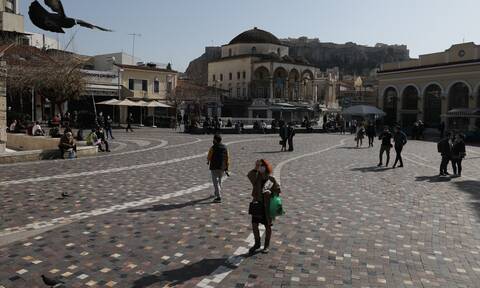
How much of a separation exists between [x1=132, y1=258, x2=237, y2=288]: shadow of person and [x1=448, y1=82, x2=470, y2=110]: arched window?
4306 cm

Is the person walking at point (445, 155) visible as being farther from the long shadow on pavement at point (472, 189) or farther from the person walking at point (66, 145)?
the person walking at point (66, 145)

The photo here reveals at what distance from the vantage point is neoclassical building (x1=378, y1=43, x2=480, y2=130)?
42.2 m

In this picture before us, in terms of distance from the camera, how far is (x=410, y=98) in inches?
1954

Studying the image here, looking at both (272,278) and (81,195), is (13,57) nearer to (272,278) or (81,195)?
(81,195)

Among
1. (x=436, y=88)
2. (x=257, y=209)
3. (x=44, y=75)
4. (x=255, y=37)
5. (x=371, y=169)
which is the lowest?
(x=371, y=169)

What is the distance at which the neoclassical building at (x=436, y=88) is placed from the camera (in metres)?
42.2

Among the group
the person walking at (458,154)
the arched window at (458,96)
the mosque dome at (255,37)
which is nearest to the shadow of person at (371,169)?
the person walking at (458,154)

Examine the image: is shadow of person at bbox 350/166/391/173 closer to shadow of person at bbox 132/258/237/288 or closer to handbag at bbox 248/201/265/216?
handbag at bbox 248/201/265/216

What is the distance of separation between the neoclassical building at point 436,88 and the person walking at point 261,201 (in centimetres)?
3733

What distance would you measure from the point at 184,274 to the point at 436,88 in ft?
151

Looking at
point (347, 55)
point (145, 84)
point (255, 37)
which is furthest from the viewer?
point (347, 55)

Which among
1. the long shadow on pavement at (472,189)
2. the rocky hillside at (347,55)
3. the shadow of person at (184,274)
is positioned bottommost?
the shadow of person at (184,274)

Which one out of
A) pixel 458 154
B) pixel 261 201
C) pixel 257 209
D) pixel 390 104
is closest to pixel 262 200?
pixel 261 201

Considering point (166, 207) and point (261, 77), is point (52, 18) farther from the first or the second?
point (261, 77)
